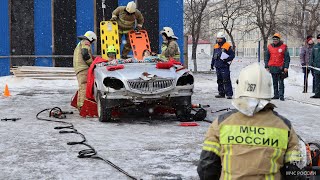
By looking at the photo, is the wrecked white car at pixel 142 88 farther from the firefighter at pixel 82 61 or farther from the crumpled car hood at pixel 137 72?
the firefighter at pixel 82 61

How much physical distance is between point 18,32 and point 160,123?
48.2 ft

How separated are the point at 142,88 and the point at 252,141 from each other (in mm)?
6562

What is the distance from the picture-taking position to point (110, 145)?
24.3ft

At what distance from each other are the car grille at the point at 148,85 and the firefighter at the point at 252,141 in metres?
6.38

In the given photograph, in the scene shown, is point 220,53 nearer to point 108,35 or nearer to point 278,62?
point 278,62

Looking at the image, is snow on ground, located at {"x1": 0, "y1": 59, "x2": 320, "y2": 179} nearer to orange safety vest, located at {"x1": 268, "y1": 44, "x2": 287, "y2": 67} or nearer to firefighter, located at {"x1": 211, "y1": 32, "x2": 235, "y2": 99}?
orange safety vest, located at {"x1": 268, "y1": 44, "x2": 287, "y2": 67}

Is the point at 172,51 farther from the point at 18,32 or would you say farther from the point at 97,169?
the point at 18,32

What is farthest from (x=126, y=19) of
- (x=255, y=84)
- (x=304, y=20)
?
(x=304, y=20)

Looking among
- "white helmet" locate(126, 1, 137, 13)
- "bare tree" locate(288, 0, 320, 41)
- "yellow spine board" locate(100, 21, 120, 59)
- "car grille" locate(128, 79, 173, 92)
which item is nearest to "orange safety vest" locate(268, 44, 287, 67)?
"white helmet" locate(126, 1, 137, 13)

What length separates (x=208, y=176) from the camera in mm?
2920

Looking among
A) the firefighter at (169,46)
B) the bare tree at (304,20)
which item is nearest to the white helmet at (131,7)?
the firefighter at (169,46)

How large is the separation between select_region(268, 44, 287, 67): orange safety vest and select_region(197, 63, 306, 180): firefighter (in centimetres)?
1101

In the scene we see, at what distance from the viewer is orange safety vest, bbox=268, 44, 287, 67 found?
1359 cm

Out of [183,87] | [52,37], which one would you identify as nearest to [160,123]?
[183,87]
